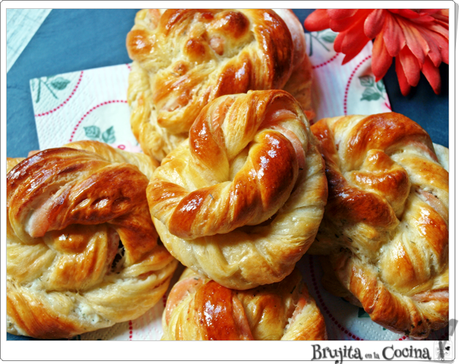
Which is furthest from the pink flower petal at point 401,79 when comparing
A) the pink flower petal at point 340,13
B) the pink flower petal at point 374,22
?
the pink flower petal at point 340,13

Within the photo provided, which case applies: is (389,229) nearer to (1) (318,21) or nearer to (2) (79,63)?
(1) (318,21)

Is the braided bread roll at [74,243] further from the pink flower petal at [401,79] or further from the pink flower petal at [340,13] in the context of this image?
the pink flower petal at [401,79]

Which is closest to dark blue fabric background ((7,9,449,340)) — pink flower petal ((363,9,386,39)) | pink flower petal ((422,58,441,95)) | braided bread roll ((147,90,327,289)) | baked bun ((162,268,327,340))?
pink flower petal ((422,58,441,95))

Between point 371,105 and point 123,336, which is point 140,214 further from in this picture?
point 371,105

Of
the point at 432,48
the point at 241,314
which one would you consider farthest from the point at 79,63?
the point at 432,48

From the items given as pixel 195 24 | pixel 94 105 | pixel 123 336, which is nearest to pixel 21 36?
pixel 94 105
